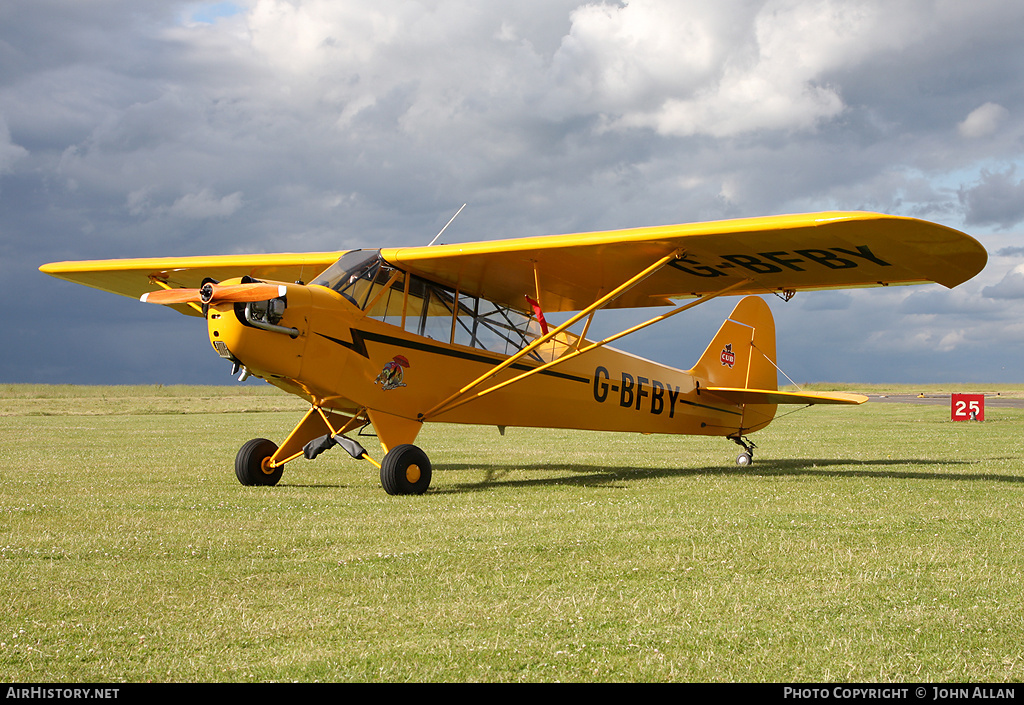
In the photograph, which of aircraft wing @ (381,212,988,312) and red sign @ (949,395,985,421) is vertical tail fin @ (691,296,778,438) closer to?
aircraft wing @ (381,212,988,312)

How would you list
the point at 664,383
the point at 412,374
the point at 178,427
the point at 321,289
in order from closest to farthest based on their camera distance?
the point at 321,289, the point at 412,374, the point at 664,383, the point at 178,427

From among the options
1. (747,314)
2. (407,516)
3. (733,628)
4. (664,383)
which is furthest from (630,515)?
(747,314)

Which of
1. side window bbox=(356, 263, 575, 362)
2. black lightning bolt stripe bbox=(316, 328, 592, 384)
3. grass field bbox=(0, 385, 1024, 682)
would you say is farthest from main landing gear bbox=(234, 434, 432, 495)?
side window bbox=(356, 263, 575, 362)

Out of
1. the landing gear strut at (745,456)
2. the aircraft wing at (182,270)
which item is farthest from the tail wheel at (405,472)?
the landing gear strut at (745,456)

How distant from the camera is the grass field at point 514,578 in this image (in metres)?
3.23

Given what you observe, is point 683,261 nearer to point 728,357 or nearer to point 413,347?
point 413,347

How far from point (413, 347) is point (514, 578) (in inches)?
207

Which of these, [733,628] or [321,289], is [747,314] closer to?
[321,289]

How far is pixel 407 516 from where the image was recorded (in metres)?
6.97

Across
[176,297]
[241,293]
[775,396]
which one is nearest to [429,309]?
[241,293]

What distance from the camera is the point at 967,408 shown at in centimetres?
2602

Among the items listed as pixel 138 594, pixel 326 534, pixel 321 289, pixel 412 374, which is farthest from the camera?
pixel 412 374

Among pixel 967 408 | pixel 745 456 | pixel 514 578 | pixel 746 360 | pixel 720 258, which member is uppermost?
pixel 720 258
